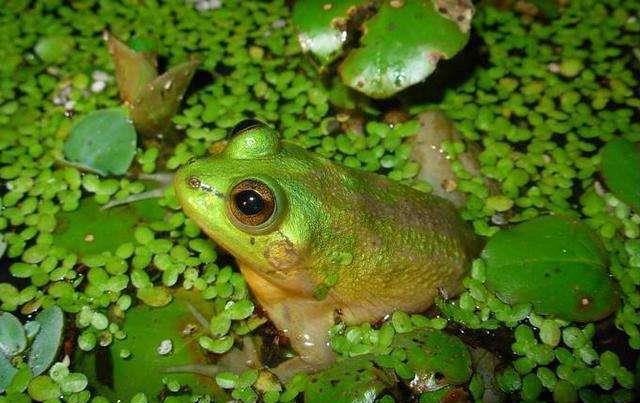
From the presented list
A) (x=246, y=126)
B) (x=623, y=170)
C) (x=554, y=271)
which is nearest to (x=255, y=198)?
(x=246, y=126)

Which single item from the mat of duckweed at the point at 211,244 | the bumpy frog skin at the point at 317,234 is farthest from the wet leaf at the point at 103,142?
the bumpy frog skin at the point at 317,234

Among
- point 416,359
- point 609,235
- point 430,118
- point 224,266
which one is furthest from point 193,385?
point 609,235

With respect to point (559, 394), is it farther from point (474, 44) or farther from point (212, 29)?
point (212, 29)

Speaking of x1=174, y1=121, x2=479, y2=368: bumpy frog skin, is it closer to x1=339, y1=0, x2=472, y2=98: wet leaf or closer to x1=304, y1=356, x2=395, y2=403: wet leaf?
x1=304, y1=356, x2=395, y2=403: wet leaf

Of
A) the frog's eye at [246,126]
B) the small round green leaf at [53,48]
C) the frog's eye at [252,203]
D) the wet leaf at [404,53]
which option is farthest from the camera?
the small round green leaf at [53,48]

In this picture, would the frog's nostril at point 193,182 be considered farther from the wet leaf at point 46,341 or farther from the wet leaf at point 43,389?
the wet leaf at point 43,389
